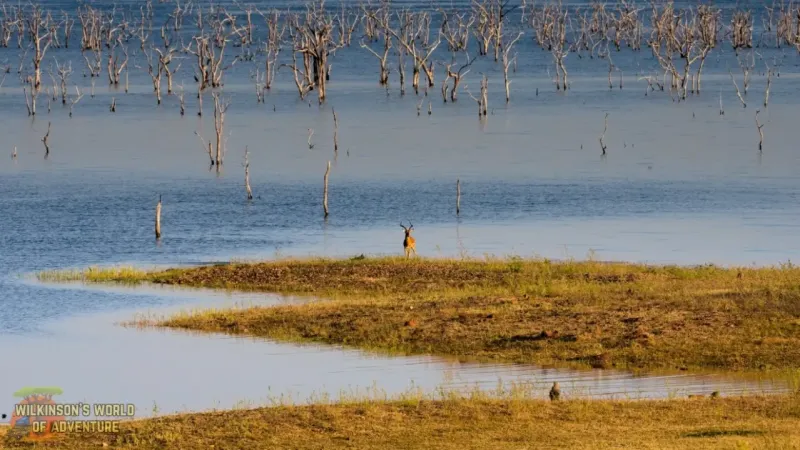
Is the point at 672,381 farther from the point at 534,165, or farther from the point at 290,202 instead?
the point at 534,165

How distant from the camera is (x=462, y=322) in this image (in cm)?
3041

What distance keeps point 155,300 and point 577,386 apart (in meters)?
14.6

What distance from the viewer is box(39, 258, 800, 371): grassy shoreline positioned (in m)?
27.6

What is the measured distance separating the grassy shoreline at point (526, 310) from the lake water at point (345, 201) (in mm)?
1217

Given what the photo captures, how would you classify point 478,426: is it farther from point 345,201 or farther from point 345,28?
point 345,28

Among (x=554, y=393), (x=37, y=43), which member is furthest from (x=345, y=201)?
(x=37, y=43)

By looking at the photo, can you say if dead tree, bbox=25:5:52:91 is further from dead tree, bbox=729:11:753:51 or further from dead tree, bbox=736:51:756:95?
dead tree, bbox=729:11:753:51

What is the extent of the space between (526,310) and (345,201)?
28.0 m

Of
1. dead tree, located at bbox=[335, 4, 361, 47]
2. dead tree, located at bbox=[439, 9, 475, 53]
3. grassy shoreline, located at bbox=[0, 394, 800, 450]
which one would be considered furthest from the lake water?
dead tree, located at bbox=[335, 4, 361, 47]

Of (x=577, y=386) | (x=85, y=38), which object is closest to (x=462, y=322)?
(x=577, y=386)

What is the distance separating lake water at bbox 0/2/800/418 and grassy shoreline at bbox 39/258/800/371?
122cm

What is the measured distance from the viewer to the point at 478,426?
20.9m

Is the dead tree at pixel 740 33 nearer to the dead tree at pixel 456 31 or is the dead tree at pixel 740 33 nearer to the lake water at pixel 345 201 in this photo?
the dead tree at pixel 456 31

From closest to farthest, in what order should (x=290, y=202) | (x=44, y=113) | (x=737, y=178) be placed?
(x=290, y=202)
(x=737, y=178)
(x=44, y=113)
